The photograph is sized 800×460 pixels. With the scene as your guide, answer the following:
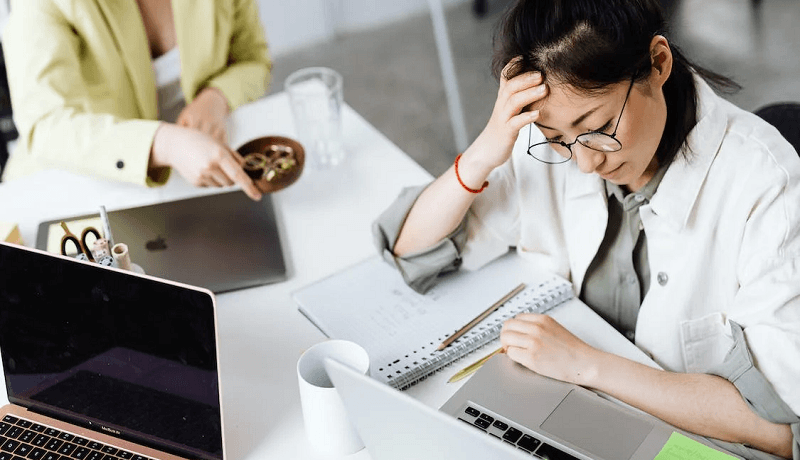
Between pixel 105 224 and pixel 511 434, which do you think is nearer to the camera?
pixel 511 434

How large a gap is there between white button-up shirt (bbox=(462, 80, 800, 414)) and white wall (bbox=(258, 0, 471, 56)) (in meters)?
2.57

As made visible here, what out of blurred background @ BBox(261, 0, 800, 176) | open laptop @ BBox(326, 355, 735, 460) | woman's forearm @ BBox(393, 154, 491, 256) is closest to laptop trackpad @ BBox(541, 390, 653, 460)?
open laptop @ BBox(326, 355, 735, 460)

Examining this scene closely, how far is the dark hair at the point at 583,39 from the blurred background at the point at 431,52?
1.83m

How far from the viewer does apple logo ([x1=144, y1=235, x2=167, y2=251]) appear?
1.35m

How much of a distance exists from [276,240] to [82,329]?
446mm

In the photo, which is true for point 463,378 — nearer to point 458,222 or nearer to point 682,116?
point 458,222

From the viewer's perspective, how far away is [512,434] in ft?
3.22

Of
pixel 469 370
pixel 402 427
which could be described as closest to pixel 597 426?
pixel 469 370

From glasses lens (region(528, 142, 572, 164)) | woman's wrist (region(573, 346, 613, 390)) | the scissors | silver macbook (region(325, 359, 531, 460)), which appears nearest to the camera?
silver macbook (region(325, 359, 531, 460))

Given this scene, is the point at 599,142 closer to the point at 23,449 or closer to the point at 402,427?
the point at 402,427

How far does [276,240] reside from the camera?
1375mm

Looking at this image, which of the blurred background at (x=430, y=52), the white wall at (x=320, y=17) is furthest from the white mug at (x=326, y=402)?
the white wall at (x=320, y=17)

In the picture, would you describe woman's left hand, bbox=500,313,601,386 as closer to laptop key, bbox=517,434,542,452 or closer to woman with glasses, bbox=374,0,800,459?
woman with glasses, bbox=374,0,800,459

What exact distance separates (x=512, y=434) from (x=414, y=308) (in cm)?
29
